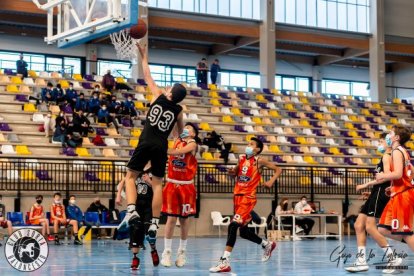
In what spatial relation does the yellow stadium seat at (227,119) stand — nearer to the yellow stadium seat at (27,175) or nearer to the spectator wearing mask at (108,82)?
the spectator wearing mask at (108,82)

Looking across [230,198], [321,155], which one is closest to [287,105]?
[321,155]

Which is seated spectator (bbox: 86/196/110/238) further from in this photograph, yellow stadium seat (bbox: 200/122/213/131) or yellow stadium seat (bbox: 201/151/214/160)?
yellow stadium seat (bbox: 200/122/213/131)

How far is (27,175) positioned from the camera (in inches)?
865

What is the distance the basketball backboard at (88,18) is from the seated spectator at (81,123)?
941 centimetres

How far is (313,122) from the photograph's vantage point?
3406cm

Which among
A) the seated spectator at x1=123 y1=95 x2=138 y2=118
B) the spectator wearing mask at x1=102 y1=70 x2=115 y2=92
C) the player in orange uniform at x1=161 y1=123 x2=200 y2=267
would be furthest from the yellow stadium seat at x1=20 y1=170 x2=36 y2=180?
the player in orange uniform at x1=161 y1=123 x2=200 y2=267

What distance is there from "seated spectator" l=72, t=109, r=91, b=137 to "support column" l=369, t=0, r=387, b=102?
19277mm

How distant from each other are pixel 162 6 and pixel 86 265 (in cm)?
2609

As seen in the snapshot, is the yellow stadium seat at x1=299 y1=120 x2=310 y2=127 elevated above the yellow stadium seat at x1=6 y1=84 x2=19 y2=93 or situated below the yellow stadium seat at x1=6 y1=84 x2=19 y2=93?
below

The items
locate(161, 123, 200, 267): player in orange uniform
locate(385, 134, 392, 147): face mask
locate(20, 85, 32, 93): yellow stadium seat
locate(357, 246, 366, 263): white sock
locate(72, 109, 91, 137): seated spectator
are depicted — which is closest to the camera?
locate(385, 134, 392, 147): face mask

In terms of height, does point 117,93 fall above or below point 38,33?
below

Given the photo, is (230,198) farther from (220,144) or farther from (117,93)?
(117,93)

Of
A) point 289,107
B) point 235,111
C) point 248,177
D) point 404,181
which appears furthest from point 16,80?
point 404,181

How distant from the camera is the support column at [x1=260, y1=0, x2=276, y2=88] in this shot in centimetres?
3734
